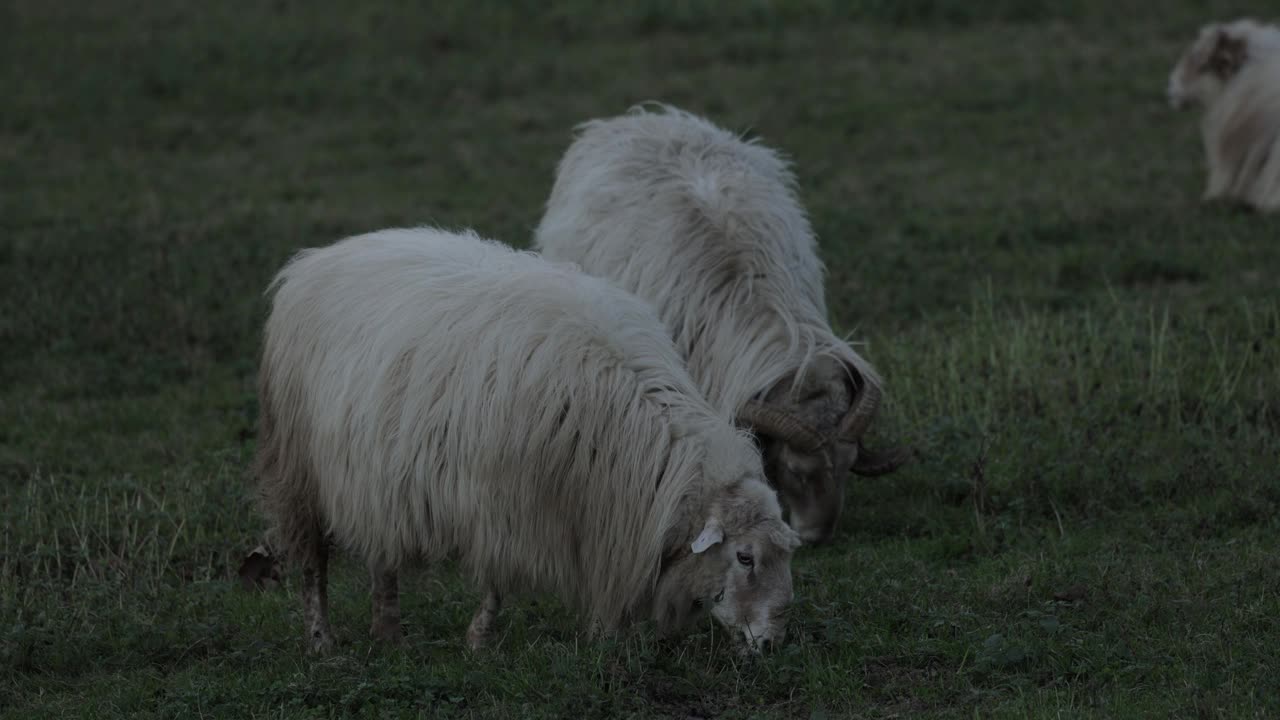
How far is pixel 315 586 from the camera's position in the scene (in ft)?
21.2

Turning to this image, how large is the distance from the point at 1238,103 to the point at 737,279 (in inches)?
316

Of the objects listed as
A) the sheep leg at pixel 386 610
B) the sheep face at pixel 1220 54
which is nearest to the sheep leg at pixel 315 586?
the sheep leg at pixel 386 610

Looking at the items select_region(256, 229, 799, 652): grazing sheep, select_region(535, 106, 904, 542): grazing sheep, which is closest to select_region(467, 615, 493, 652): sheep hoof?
select_region(256, 229, 799, 652): grazing sheep

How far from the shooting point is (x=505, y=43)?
770 inches

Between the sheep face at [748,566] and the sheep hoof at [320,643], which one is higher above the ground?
the sheep face at [748,566]

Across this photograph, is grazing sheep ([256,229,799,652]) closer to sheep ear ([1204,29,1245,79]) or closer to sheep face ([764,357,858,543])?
sheep face ([764,357,858,543])

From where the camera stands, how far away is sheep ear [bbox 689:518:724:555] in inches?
222

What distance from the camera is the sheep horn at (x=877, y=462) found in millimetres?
7613

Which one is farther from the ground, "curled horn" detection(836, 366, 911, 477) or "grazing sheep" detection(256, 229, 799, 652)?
"grazing sheep" detection(256, 229, 799, 652)

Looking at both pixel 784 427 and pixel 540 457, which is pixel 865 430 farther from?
pixel 540 457

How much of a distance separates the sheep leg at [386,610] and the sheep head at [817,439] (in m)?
1.94

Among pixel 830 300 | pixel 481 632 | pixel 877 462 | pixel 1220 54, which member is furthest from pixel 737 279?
pixel 1220 54

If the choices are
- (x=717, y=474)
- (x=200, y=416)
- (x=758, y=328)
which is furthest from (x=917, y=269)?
(x=717, y=474)

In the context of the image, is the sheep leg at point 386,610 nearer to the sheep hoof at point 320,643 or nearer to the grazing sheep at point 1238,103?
the sheep hoof at point 320,643
